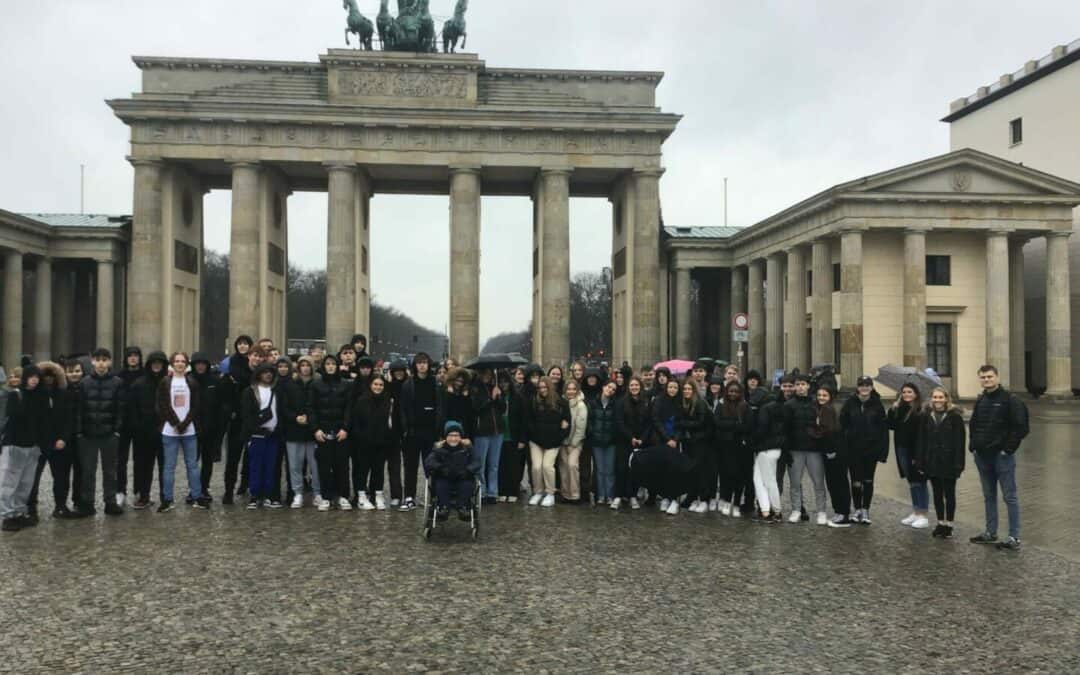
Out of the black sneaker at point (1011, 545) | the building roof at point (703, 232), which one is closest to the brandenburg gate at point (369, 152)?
the building roof at point (703, 232)

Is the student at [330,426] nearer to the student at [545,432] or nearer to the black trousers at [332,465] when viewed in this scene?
the black trousers at [332,465]

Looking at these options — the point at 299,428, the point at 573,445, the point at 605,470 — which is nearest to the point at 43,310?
the point at 299,428

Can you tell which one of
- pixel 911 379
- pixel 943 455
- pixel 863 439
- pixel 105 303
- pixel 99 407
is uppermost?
pixel 105 303

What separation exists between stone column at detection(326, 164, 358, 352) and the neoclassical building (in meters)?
20.5

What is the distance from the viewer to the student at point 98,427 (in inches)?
444

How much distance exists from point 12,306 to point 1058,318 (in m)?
47.9

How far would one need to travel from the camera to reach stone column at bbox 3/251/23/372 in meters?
42.2

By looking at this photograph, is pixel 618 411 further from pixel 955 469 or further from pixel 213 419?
pixel 213 419

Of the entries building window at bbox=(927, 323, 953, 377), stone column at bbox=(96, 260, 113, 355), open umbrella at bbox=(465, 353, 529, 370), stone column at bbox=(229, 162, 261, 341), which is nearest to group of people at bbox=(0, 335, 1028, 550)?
open umbrella at bbox=(465, 353, 529, 370)

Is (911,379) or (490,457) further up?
(911,379)

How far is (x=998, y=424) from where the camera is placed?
1000 centimetres

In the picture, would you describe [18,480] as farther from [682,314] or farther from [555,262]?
[682,314]

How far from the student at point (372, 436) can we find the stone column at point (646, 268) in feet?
104

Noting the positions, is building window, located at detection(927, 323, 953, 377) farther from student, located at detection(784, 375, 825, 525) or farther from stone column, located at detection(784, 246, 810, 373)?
student, located at detection(784, 375, 825, 525)
